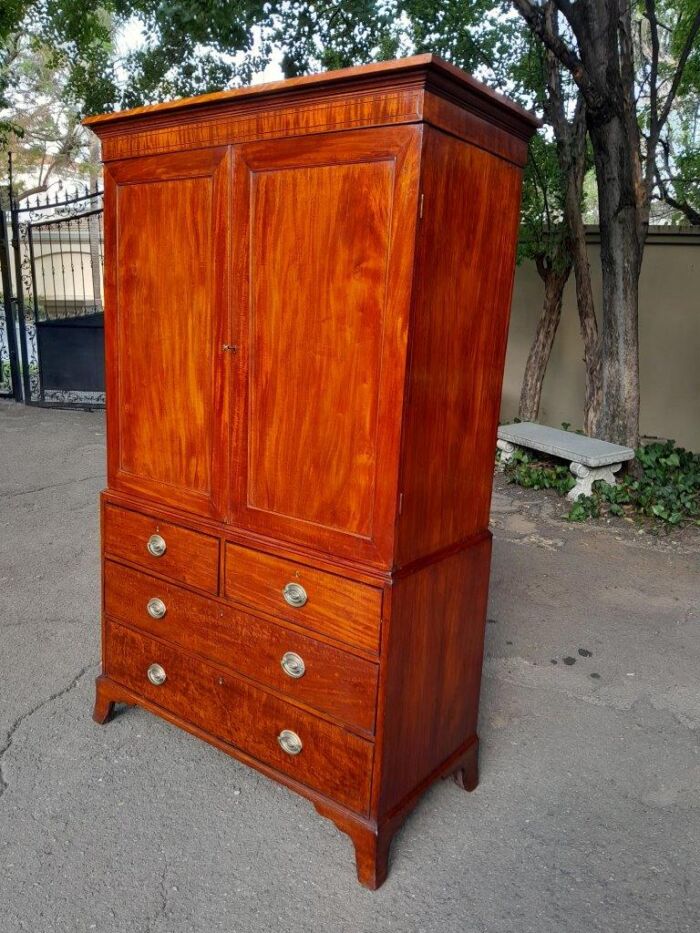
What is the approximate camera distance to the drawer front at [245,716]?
1.99m

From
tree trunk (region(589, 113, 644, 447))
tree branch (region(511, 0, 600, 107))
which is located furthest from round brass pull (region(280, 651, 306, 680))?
tree trunk (region(589, 113, 644, 447))

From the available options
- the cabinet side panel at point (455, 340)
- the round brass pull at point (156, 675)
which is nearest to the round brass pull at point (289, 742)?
the round brass pull at point (156, 675)

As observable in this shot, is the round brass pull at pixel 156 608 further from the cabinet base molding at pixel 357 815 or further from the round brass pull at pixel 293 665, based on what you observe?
the round brass pull at pixel 293 665

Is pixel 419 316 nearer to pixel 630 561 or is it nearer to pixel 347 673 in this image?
pixel 347 673

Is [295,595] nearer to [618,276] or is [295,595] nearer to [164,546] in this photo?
[164,546]

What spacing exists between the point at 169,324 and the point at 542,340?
5.71 metres

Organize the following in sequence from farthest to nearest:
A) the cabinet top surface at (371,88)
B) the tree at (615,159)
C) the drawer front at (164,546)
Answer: the tree at (615,159), the drawer front at (164,546), the cabinet top surface at (371,88)

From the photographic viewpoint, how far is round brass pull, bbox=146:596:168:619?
234 centimetres

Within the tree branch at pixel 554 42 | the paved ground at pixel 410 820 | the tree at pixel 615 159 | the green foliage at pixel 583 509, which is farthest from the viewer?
the green foliage at pixel 583 509

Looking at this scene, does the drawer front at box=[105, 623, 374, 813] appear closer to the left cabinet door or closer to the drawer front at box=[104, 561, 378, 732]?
the drawer front at box=[104, 561, 378, 732]

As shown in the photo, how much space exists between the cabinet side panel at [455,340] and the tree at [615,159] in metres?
3.63

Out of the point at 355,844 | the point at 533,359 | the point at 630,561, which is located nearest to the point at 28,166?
the point at 533,359

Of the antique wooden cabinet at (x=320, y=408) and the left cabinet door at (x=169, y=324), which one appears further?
the left cabinet door at (x=169, y=324)

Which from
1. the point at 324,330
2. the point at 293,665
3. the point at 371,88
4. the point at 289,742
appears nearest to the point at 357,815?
the point at 289,742
